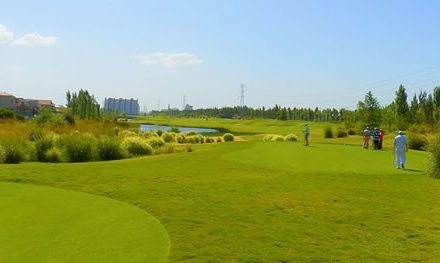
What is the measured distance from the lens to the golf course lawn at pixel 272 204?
8.12m

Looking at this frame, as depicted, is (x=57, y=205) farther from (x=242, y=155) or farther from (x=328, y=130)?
(x=328, y=130)

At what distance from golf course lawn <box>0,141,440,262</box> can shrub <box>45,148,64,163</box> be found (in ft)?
11.7

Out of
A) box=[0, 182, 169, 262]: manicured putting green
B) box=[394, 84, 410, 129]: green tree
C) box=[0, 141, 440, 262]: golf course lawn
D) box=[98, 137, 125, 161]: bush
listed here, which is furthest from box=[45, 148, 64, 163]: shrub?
box=[394, 84, 410, 129]: green tree

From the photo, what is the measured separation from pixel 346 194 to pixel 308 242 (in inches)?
199

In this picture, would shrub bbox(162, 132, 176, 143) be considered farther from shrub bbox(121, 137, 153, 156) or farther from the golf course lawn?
the golf course lawn

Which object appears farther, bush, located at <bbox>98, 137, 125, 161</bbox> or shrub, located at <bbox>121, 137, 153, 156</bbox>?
shrub, located at <bbox>121, 137, 153, 156</bbox>

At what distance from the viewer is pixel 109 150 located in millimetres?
22812

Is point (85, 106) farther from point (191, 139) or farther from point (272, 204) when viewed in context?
point (272, 204)

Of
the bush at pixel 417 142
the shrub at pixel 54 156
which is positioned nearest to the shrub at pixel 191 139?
the bush at pixel 417 142

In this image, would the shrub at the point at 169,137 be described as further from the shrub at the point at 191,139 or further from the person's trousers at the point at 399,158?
the person's trousers at the point at 399,158

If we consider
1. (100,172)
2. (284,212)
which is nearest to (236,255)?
(284,212)

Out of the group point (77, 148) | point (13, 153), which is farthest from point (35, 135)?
point (13, 153)

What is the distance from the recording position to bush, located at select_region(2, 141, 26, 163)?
61.9 feet

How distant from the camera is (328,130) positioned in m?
52.7
